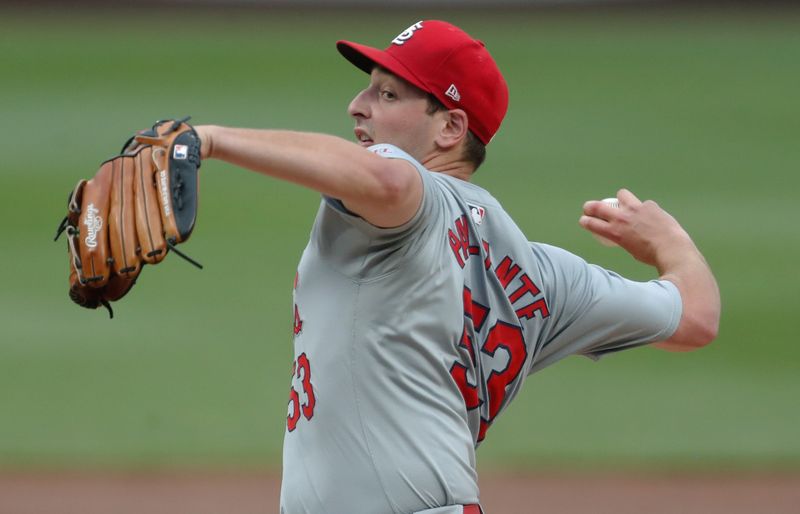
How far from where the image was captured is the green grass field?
289 inches

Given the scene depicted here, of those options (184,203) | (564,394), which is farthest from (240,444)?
(184,203)

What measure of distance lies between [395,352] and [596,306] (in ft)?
2.06

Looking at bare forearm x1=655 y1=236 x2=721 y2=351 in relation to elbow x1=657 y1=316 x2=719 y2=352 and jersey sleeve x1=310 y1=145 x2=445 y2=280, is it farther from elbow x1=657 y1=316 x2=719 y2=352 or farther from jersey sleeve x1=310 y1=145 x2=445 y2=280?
jersey sleeve x1=310 y1=145 x2=445 y2=280

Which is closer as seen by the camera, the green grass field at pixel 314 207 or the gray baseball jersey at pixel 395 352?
the gray baseball jersey at pixel 395 352

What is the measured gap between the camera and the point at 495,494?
6520 millimetres

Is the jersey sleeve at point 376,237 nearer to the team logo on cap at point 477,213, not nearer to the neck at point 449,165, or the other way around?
the team logo on cap at point 477,213

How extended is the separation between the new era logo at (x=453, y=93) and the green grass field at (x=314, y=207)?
4662 mm

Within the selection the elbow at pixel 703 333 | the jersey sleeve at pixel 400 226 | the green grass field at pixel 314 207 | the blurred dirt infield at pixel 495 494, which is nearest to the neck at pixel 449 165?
the jersey sleeve at pixel 400 226

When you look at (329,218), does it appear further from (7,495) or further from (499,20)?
(499,20)

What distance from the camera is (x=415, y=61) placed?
265 centimetres

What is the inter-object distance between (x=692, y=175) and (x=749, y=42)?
115 inches

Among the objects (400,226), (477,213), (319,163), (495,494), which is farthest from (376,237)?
(495,494)

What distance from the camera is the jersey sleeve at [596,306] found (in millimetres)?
2742

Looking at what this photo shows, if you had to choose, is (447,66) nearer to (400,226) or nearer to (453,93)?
(453,93)
